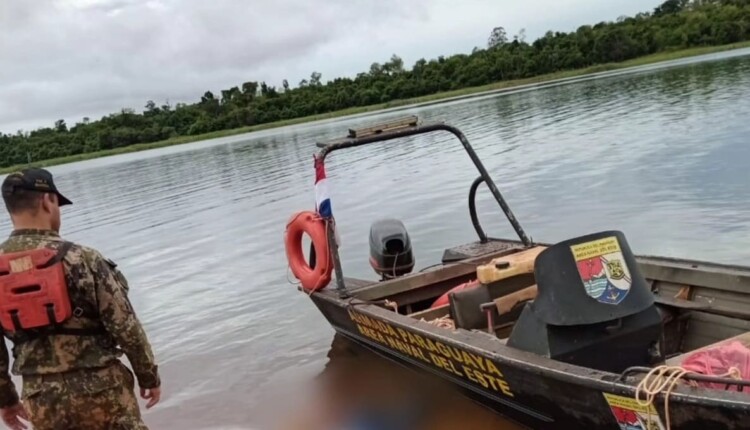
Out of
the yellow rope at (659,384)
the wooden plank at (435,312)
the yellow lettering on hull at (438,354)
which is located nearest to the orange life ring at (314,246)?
the yellow lettering on hull at (438,354)

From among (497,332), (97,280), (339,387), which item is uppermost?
(97,280)

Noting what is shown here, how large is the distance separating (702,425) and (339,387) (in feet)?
13.3

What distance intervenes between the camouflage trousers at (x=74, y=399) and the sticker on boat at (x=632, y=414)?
250 centimetres

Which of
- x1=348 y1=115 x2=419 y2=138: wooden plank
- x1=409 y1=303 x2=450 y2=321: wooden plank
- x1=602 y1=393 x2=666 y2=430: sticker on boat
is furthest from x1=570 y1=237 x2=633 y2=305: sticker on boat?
x1=348 y1=115 x2=419 y2=138: wooden plank

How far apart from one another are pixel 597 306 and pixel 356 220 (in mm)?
11053

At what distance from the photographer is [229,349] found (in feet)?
27.7

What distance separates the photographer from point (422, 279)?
6.89 m

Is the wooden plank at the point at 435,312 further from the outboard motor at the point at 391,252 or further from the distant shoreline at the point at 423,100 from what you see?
the distant shoreline at the point at 423,100

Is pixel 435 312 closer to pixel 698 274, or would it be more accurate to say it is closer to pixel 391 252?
pixel 391 252

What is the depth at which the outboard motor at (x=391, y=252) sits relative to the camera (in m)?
7.62

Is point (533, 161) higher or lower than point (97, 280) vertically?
lower

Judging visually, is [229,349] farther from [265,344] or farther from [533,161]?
[533,161]

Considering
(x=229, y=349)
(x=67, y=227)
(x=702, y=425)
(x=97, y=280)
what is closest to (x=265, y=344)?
(x=229, y=349)

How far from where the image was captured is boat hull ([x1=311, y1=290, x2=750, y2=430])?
3215mm
